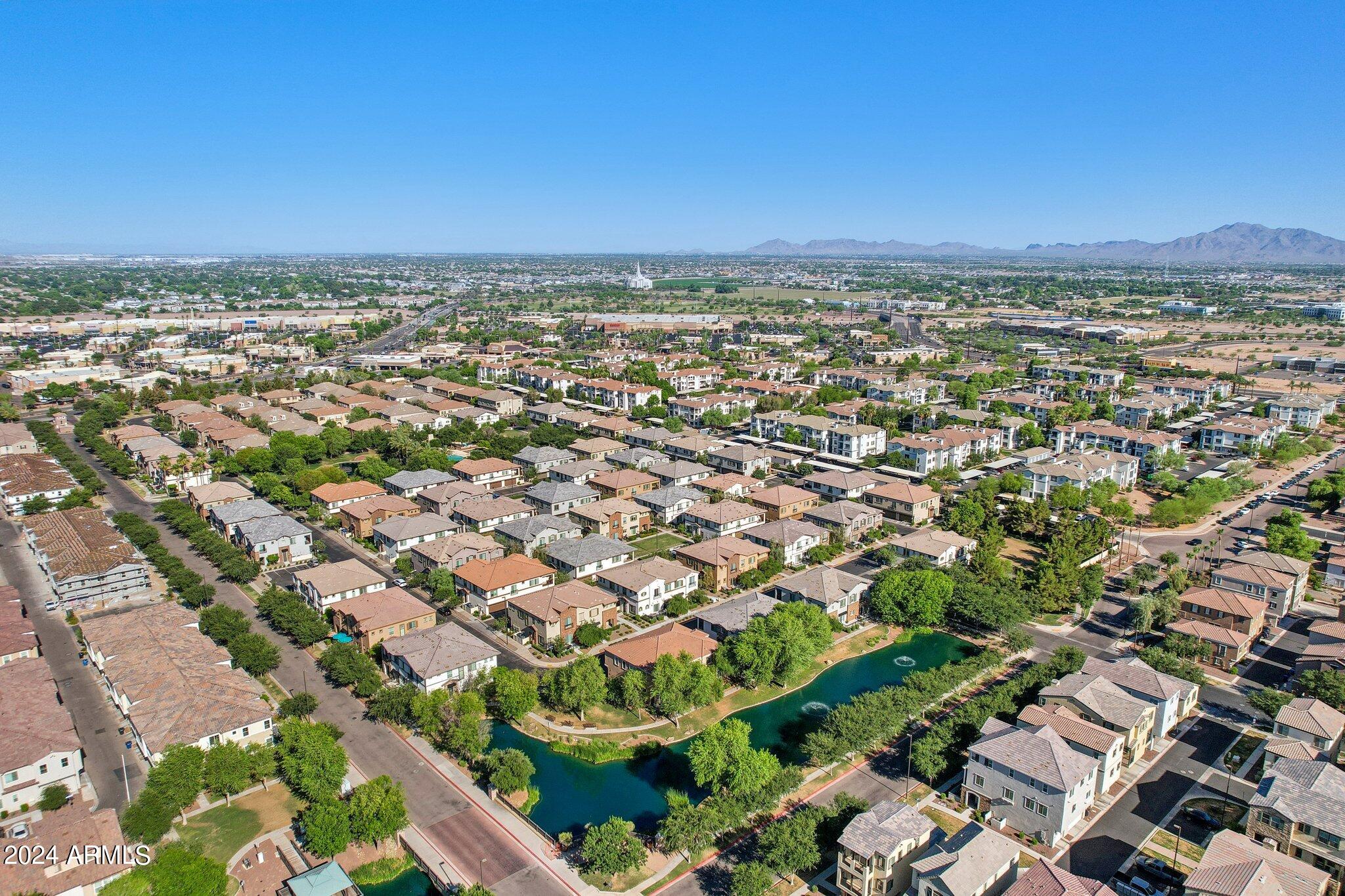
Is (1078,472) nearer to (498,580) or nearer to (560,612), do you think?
(560,612)

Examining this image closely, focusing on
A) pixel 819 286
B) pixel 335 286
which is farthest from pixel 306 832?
pixel 819 286

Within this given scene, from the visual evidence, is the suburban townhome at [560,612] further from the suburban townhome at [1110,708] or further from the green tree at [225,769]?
the suburban townhome at [1110,708]

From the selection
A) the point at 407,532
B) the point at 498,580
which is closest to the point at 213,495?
the point at 407,532

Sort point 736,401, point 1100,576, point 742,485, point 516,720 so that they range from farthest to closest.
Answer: point 736,401 → point 742,485 → point 1100,576 → point 516,720

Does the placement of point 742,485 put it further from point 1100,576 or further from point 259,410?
point 259,410

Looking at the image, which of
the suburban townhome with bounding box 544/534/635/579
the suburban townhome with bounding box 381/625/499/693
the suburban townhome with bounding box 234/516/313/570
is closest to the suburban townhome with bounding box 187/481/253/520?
the suburban townhome with bounding box 234/516/313/570

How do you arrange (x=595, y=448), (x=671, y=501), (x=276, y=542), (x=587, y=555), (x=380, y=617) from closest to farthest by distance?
(x=380, y=617) < (x=587, y=555) < (x=276, y=542) < (x=671, y=501) < (x=595, y=448)

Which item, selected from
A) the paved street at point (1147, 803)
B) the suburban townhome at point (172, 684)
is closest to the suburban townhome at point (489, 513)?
the suburban townhome at point (172, 684)
